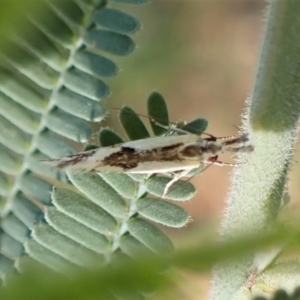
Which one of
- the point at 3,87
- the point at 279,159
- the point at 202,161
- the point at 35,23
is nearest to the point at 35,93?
the point at 3,87

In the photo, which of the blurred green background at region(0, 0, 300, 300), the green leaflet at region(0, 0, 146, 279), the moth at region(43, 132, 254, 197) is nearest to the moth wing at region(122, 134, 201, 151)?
the moth at region(43, 132, 254, 197)

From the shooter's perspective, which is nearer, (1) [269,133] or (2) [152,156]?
(1) [269,133]

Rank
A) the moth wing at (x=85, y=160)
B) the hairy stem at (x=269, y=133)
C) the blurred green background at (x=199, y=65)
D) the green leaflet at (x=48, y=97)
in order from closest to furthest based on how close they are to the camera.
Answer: the hairy stem at (x=269, y=133) → the moth wing at (x=85, y=160) → the green leaflet at (x=48, y=97) → the blurred green background at (x=199, y=65)

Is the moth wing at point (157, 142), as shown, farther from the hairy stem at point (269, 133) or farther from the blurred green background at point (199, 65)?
the blurred green background at point (199, 65)

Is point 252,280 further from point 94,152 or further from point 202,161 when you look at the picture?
point 94,152

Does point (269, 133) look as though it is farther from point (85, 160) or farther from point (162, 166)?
point (85, 160)

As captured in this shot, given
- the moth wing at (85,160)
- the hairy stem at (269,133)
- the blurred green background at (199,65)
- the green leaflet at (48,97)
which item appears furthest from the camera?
the blurred green background at (199,65)

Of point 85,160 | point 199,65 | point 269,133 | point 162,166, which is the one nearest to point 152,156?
point 162,166

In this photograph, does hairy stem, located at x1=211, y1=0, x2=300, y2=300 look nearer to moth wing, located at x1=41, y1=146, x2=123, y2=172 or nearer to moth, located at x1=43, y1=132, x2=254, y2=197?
moth, located at x1=43, y1=132, x2=254, y2=197

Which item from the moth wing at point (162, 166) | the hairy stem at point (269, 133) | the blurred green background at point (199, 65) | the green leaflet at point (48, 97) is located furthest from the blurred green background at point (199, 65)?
the hairy stem at point (269, 133)
